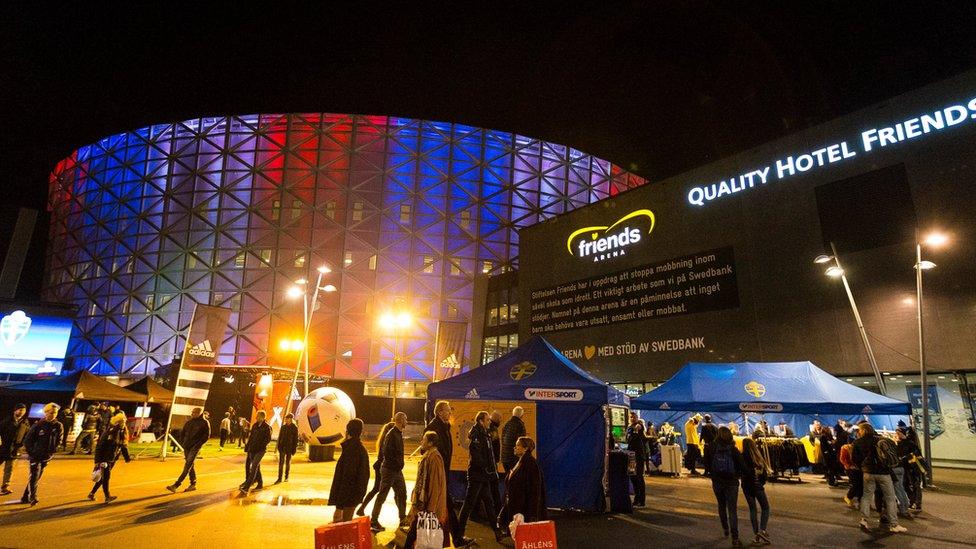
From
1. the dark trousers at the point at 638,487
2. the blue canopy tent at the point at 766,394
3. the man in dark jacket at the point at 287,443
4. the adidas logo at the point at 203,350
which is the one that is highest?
the adidas logo at the point at 203,350

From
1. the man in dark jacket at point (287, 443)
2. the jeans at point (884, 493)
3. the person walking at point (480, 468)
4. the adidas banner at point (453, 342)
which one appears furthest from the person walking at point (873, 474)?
the adidas banner at point (453, 342)

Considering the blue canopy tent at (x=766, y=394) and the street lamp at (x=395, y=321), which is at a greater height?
the street lamp at (x=395, y=321)

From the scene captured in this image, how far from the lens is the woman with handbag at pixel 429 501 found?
5898 mm

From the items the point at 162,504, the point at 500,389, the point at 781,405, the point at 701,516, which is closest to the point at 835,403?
the point at 781,405

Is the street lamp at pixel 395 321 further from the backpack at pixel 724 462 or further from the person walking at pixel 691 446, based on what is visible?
the backpack at pixel 724 462

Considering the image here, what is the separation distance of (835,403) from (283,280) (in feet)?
119

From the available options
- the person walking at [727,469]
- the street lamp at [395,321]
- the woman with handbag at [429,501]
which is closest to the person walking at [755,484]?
the person walking at [727,469]

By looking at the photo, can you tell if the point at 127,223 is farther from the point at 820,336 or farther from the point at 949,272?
the point at 949,272

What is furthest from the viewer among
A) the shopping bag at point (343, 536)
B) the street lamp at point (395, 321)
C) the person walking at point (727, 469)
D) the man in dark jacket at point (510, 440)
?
the street lamp at point (395, 321)

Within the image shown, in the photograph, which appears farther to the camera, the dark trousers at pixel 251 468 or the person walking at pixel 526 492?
the dark trousers at pixel 251 468

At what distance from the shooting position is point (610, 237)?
28500 mm

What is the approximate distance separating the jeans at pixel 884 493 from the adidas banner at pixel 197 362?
62.1 feet

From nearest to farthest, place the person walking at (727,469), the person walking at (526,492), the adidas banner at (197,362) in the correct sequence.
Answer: the person walking at (526,492)
the person walking at (727,469)
the adidas banner at (197,362)

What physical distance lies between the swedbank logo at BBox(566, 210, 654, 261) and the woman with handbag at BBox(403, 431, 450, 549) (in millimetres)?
22619
